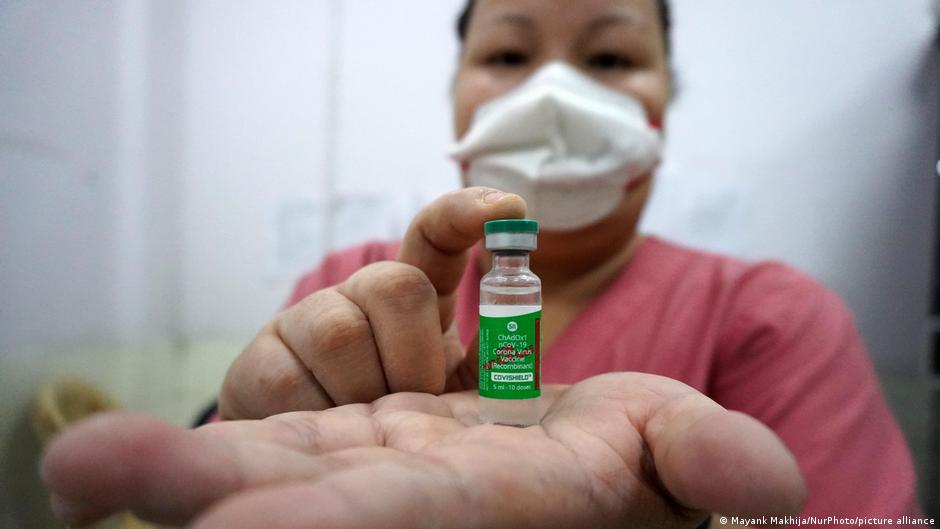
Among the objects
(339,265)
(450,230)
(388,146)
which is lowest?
(339,265)

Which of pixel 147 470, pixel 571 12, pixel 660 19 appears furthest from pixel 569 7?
pixel 147 470

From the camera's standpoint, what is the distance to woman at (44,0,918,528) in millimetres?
259

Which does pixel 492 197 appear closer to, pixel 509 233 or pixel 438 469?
pixel 509 233

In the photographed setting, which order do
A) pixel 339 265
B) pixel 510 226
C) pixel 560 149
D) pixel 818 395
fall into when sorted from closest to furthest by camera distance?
pixel 510 226 → pixel 818 395 → pixel 560 149 → pixel 339 265

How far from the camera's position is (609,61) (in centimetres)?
91

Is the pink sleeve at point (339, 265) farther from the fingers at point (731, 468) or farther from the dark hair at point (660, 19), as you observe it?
the fingers at point (731, 468)

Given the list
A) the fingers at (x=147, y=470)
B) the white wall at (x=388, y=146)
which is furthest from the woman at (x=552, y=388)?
the white wall at (x=388, y=146)

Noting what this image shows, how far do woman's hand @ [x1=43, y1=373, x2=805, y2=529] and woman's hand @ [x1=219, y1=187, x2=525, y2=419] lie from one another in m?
0.08

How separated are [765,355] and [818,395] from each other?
85mm

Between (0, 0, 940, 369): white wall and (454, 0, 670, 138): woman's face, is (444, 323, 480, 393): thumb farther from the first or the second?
(0, 0, 940, 369): white wall

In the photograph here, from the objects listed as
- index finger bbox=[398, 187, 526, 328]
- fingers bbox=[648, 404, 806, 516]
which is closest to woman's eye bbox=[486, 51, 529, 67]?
index finger bbox=[398, 187, 526, 328]

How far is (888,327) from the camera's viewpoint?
1.29 m

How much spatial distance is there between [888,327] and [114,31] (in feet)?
6.53

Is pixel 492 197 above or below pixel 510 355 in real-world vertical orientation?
above
